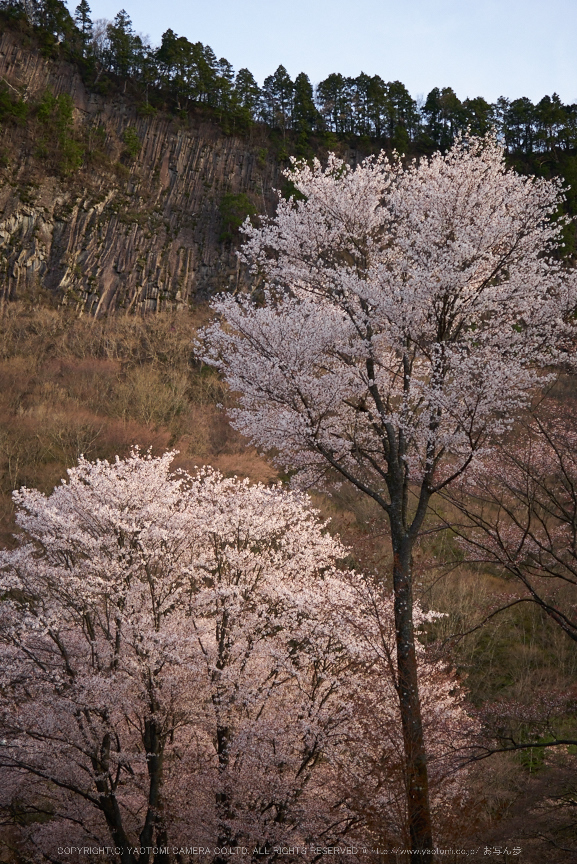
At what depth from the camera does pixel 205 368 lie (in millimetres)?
37312

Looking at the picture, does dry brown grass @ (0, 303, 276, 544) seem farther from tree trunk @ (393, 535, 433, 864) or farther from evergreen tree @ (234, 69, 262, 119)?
evergreen tree @ (234, 69, 262, 119)

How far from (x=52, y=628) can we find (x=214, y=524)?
3270 mm

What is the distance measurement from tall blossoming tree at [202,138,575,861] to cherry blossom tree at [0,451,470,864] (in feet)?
5.32

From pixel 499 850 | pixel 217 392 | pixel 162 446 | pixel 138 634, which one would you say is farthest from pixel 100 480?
pixel 217 392

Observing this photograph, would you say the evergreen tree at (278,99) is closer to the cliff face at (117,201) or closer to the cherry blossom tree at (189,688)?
the cliff face at (117,201)

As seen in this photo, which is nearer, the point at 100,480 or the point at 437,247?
the point at 437,247

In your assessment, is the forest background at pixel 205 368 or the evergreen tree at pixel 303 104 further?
the evergreen tree at pixel 303 104

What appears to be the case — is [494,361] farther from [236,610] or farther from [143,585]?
[143,585]

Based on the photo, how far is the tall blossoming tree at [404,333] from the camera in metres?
9.43

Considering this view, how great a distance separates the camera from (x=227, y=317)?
10.9 meters

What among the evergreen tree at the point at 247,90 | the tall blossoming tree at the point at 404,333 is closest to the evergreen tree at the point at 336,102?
the evergreen tree at the point at 247,90

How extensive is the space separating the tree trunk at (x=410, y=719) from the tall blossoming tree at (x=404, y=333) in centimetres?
3

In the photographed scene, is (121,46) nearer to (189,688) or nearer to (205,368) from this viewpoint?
(205,368)

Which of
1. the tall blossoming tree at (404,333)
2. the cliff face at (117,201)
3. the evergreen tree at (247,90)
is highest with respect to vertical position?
the evergreen tree at (247,90)
